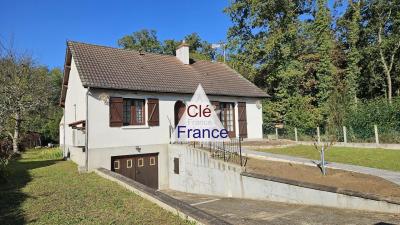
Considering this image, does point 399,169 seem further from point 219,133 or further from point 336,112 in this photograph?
point 336,112

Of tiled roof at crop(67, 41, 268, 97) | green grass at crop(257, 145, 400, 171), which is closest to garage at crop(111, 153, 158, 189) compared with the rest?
tiled roof at crop(67, 41, 268, 97)

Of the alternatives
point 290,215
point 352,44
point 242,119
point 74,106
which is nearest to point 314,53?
point 352,44

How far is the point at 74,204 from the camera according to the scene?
8320 mm

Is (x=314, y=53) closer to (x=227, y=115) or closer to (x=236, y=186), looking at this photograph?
(x=227, y=115)

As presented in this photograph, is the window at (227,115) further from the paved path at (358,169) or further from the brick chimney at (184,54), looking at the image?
the paved path at (358,169)

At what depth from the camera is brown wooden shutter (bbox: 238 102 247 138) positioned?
66.8 feet

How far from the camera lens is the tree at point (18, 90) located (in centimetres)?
2517

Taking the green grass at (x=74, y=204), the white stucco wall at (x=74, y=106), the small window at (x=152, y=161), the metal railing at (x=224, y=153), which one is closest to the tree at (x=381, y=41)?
the metal railing at (x=224, y=153)

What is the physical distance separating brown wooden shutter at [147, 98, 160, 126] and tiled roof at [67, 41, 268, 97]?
0.66 metres

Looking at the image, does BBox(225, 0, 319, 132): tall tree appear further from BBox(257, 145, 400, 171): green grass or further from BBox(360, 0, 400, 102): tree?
BBox(257, 145, 400, 171): green grass

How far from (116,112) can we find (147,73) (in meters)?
3.78

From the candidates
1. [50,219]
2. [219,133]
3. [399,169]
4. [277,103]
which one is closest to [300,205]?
[399,169]

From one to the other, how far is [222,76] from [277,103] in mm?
9076

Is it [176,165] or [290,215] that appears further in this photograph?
[176,165]
